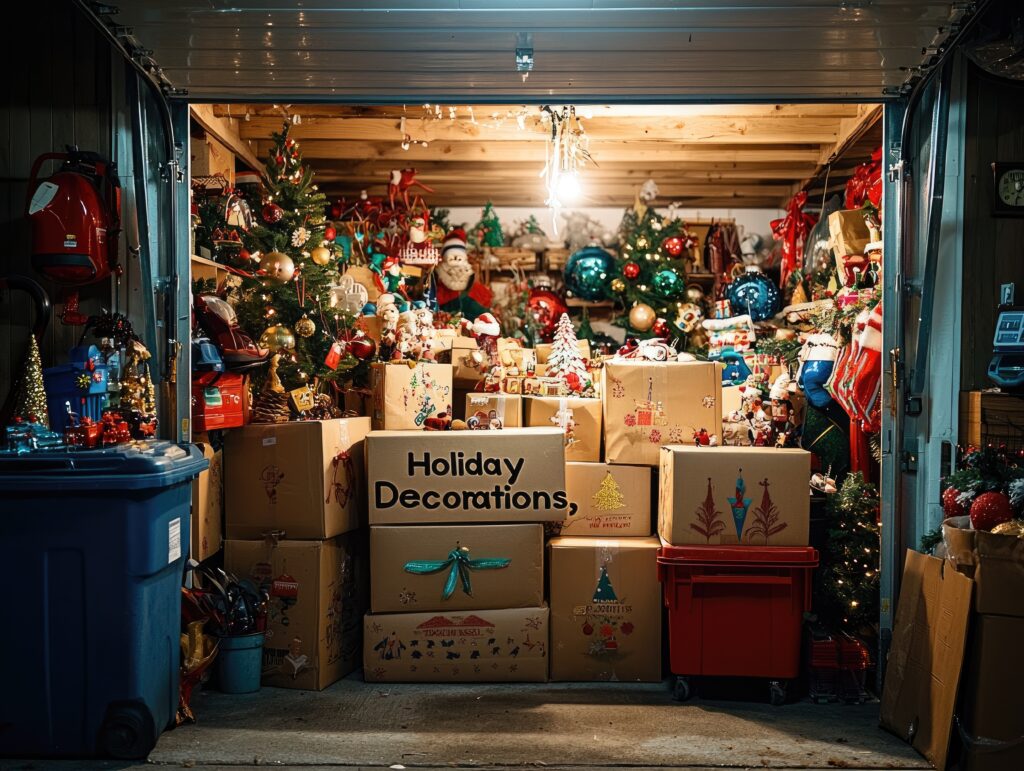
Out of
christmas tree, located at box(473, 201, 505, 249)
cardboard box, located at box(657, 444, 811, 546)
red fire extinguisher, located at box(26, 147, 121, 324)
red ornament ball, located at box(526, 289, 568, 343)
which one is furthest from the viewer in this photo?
christmas tree, located at box(473, 201, 505, 249)

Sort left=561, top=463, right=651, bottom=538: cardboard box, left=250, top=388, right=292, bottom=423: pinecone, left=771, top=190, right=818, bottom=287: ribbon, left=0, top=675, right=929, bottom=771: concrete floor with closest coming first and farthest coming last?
left=0, top=675, right=929, bottom=771: concrete floor → left=250, top=388, right=292, bottom=423: pinecone → left=561, top=463, right=651, bottom=538: cardboard box → left=771, top=190, right=818, bottom=287: ribbon

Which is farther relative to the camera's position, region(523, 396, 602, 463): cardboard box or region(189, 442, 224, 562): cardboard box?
region(523, 396, 602, 463): cardboard box

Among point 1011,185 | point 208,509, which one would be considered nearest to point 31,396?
point 208,509

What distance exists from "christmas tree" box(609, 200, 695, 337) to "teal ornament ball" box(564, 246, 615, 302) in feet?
0.28

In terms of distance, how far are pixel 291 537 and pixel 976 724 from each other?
2721mm

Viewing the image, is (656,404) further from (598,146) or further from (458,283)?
(458,283)

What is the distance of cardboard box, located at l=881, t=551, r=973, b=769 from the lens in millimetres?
2973

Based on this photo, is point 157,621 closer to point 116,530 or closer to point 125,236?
point 116,530

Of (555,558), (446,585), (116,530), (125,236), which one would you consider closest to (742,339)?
(555,558)

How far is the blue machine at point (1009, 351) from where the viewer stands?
11.2ft

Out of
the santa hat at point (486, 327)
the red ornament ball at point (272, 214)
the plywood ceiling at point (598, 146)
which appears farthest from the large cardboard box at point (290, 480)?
the plywood ceiling at point (598, 146)

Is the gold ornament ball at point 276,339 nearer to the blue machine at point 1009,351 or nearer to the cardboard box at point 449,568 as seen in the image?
the cardboard box at point 449,568

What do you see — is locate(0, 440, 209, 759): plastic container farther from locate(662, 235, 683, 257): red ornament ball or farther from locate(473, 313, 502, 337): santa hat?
locate(662, 235, 683, 257): red ornament ball

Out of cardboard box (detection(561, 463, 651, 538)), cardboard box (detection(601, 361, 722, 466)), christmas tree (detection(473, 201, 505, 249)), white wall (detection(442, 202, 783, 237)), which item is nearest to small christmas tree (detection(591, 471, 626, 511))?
cardboard box (detection(561, 463, 651, 538))
